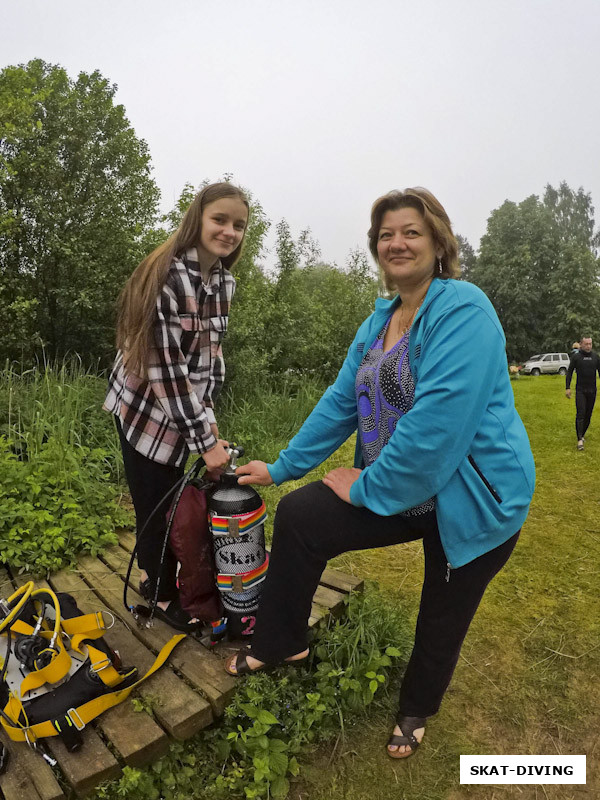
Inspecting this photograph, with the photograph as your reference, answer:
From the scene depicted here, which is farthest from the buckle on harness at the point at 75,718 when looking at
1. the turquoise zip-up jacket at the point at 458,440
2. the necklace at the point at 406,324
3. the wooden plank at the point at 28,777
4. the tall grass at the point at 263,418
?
the tall grass at the point at 263,418


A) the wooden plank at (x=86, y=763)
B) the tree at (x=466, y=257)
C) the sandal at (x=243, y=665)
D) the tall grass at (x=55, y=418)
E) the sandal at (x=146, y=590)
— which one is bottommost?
the wooden plank at (x=86, y=763)

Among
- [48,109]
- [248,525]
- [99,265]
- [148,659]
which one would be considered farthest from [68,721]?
[48,109]

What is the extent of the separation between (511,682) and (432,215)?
2.41 meters

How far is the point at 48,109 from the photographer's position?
8297mm

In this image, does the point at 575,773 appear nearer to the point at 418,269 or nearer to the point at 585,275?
the point at 418,269

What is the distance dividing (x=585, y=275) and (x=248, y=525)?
38.4 metres

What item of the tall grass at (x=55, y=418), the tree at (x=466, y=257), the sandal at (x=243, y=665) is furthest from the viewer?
the tree at (x=466, y=257)

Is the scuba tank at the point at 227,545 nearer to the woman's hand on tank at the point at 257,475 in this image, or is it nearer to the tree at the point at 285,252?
the woman's hand on tank at the point at 257,475

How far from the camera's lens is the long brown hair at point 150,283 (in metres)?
2.21

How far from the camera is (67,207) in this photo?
7.79 meters

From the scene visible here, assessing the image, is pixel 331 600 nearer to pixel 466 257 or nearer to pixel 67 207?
pixel 67 207

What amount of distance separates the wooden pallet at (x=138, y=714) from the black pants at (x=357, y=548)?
1.55ft

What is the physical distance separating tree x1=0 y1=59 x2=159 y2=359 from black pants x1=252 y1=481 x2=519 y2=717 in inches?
247

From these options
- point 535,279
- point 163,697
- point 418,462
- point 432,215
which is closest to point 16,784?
point 163,697
